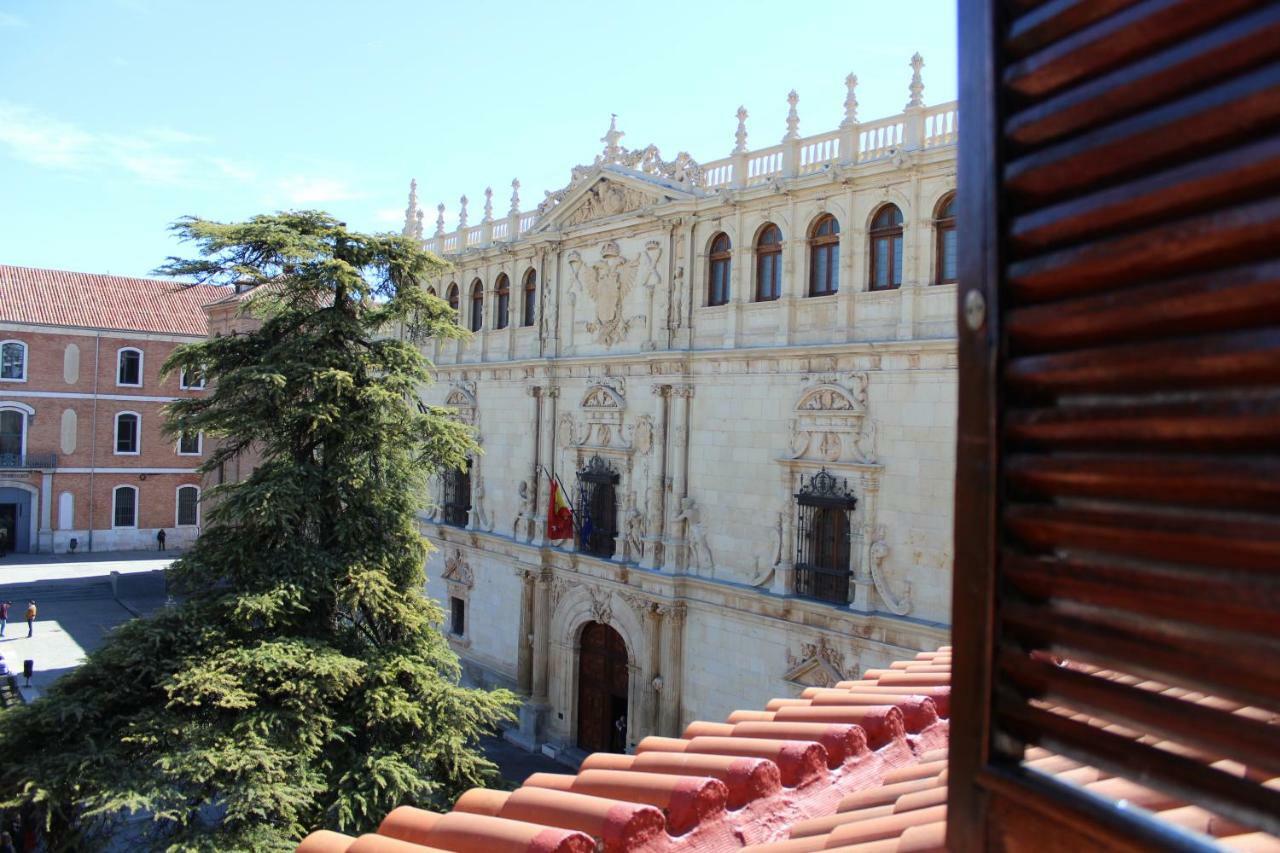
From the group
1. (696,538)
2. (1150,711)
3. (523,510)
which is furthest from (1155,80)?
(523,510)

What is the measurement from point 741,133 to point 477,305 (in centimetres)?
1040

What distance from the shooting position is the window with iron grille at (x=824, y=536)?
616 inches

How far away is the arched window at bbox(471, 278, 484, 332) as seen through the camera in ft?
83.1

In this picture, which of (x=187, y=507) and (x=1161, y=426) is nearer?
(x=1161, y=426)

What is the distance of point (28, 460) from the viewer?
3769 cm

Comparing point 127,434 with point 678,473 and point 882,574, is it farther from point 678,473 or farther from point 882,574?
point 882,574

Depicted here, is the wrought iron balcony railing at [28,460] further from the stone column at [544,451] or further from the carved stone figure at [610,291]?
the carved stone figure at [610,291]

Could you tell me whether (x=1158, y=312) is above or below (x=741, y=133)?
below

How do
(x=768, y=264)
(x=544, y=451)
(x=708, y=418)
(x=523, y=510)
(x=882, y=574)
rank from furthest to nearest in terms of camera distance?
1. (x=523, y=510)
2. (x=544, y=451)
3. (x=708, y=418)
4. (x=768, y=264)
5. (x=882, y=574)

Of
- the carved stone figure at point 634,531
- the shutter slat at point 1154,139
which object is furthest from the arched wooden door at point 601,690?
the shutter slat at point 1154,139

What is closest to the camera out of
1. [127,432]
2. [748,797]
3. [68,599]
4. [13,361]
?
[748,797]

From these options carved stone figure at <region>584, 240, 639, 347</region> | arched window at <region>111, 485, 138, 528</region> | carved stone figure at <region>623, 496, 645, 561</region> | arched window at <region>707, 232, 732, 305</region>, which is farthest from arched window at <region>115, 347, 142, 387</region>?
arched window at <region>707, 232, 732, 305</region>

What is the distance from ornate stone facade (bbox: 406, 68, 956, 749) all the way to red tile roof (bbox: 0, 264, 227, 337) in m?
22.3

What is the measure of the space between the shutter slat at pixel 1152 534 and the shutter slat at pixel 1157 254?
0.33 metres
